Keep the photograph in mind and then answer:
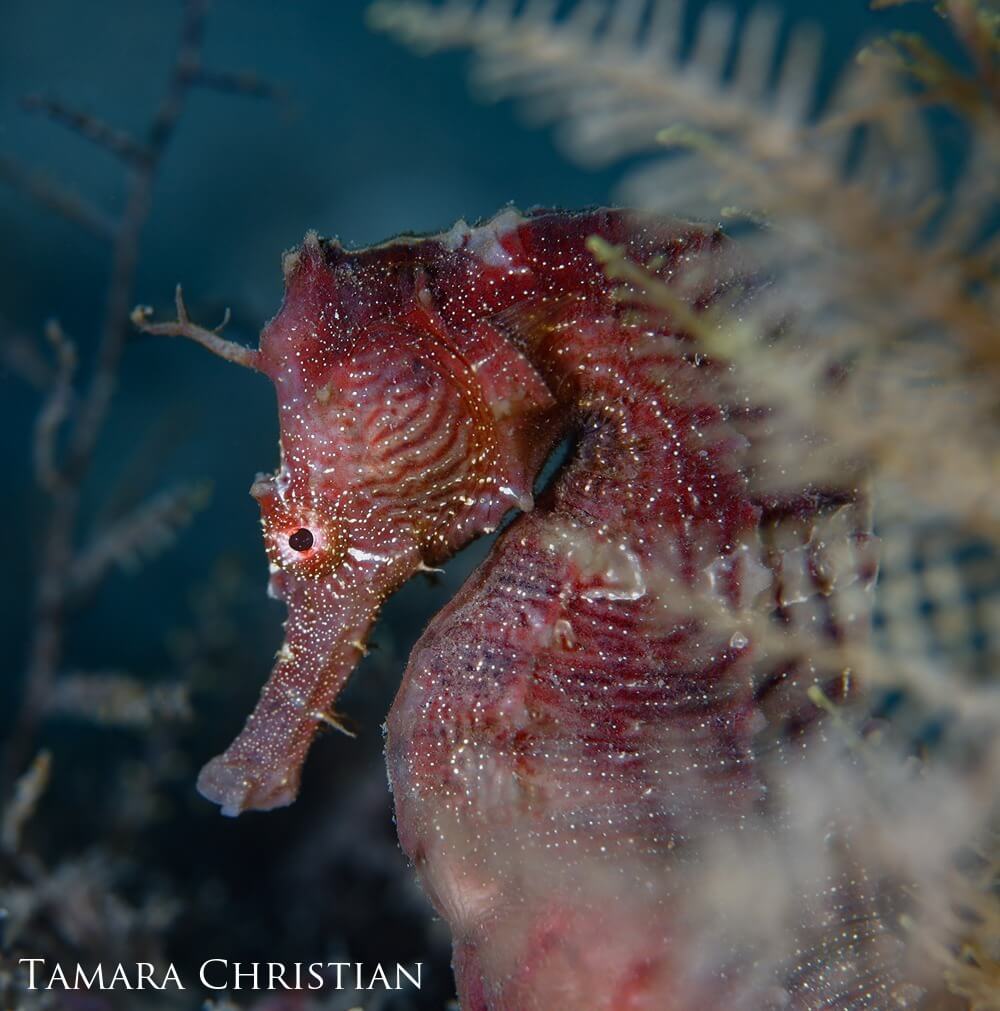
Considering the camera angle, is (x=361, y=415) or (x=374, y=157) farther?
(x=374, y=157)

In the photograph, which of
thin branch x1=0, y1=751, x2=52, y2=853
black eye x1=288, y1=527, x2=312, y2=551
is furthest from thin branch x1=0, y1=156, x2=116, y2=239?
black eye x1=288, y1=527, x2=312, y2=551

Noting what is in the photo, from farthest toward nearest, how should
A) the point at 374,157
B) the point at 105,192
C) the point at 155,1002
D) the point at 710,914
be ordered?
the point at 374,157
the point at 105,192
the point at 155,1002
the point at 710,914

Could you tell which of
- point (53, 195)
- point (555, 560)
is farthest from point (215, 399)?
point (555, 560)

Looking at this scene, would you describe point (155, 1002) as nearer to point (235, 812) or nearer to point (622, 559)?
point (235, 812)

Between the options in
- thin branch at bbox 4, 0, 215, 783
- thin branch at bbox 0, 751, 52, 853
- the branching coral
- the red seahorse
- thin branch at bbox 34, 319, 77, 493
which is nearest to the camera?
the branching coral

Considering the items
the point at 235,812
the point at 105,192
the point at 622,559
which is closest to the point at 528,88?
the point at 622,559

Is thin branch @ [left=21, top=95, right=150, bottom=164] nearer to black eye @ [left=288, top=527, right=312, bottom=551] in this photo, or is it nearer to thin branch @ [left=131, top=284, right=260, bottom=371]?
thin branch @ [left=131, top=284, right=260, bottom=371]
